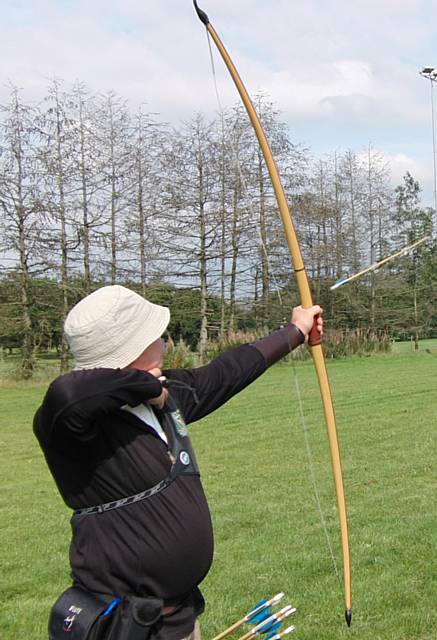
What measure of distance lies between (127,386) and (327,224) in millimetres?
24292

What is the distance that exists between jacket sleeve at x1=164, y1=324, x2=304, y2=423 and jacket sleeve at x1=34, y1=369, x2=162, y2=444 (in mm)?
322

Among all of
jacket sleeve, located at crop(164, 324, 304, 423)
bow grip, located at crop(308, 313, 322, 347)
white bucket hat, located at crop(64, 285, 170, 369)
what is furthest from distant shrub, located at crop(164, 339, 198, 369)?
white bucket hat, located at crop(64, 285, 170, 369)

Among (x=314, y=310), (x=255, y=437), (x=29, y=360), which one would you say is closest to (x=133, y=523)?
(x=314, y=310)

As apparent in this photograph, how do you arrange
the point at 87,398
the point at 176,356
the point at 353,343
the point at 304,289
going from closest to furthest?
the point at 87,398, the point at 304,289, the point at 176,356, the point at 353,343

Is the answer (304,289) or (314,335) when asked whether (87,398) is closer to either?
(314,335)

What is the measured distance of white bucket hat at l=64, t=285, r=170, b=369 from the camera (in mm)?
1797

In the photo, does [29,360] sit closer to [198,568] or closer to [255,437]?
[255,437]

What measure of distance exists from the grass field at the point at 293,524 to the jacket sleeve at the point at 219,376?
2.27ft

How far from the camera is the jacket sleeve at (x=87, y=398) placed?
1668 mm

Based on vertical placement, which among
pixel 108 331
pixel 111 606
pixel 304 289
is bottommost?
pixel 111 606

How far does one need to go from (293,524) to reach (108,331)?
11.8ft

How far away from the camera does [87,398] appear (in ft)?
5.48

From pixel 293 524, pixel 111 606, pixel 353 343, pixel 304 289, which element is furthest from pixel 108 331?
pixel 353 343

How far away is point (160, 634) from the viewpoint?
5.84 ft
